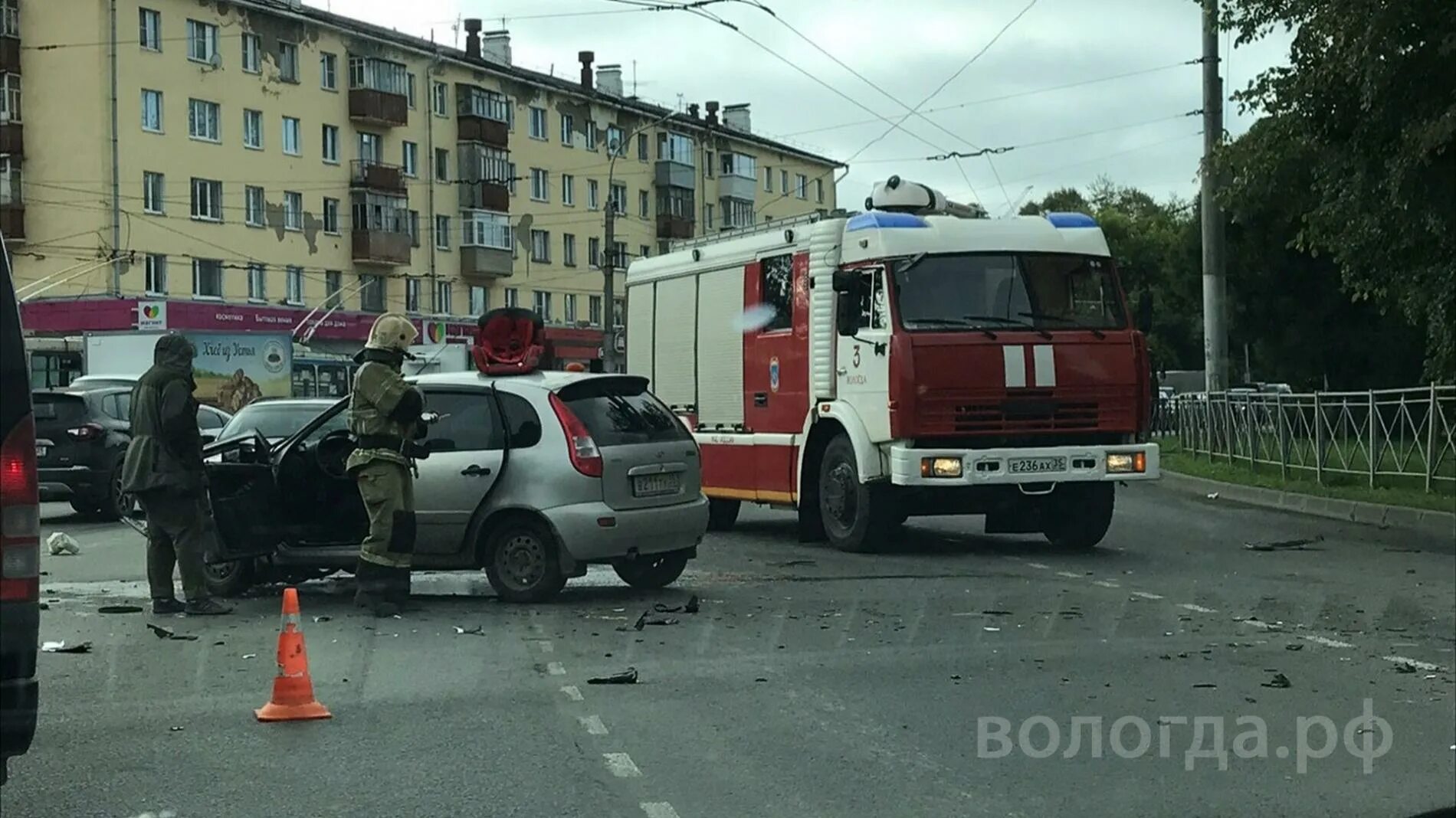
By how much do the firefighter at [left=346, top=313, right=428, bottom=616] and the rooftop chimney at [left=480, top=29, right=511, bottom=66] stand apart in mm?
61483

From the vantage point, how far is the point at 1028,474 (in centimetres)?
1496

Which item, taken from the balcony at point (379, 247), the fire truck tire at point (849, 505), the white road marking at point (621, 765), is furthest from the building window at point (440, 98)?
the white road marking at point (621, 765)

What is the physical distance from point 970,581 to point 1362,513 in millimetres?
8564

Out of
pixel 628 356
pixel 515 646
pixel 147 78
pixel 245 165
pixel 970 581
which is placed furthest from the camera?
pixel 245 165

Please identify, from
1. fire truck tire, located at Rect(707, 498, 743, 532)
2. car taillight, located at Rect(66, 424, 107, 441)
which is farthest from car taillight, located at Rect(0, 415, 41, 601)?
car taillight, located at Rect(66, 424, 107, 441)

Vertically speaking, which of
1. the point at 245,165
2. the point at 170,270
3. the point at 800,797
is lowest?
the point at 800,797

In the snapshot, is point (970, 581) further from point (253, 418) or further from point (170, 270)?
point (170, 270)

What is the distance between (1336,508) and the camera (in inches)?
824

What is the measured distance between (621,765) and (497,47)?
67.7 m

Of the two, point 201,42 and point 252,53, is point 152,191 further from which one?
point 252,53

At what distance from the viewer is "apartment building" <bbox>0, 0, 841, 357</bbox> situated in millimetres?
51062

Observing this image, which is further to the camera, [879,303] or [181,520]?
[879,303]

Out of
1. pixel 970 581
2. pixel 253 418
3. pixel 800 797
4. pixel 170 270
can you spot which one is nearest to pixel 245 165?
pixel 170 270

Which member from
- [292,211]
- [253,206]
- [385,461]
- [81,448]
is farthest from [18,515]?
[292,211]
